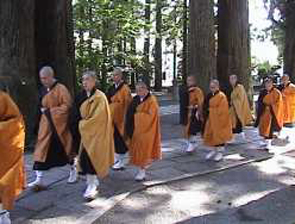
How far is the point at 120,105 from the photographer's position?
30.1 feet

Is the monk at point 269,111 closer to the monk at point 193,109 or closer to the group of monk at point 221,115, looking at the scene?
the group of monk at point 221,115

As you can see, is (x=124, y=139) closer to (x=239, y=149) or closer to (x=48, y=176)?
(x=48, y=176)

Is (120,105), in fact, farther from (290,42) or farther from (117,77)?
(290,42)

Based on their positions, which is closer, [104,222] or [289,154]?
[104,222]

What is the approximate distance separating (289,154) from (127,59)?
15781mm

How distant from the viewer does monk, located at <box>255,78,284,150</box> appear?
38.0 feet

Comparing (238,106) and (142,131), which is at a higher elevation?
(238,106)

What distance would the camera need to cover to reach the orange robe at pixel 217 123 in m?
10.3

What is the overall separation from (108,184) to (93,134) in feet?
4.07

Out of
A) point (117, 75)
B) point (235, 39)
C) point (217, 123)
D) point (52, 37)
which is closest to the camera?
point (117, 75)

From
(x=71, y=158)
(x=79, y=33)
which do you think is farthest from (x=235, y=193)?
(x=79, y=33)

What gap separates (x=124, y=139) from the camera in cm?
884

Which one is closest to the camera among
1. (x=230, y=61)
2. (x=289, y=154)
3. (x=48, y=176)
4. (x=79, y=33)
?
(x=48, y=176)

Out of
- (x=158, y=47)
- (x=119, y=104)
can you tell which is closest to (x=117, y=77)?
(x=119, y=104)
